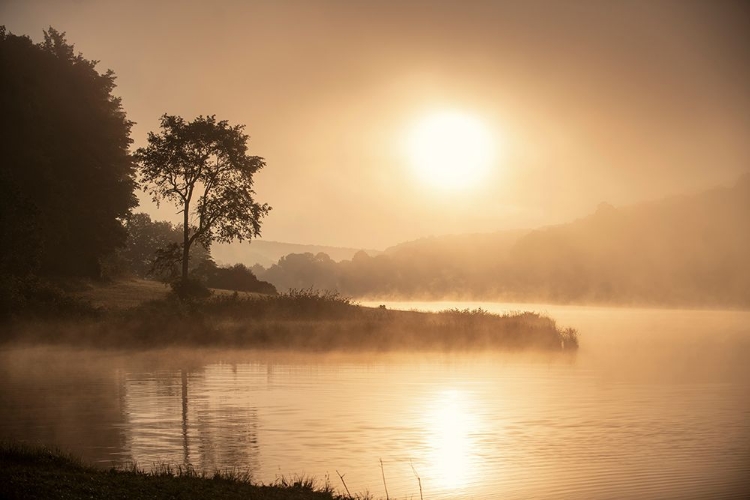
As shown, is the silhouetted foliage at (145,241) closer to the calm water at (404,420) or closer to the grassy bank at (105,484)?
the calm water at (404,420)

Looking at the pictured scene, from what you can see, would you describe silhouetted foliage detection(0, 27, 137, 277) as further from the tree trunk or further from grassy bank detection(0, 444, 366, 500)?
grassy bank detection(0, 444, 366, 500)

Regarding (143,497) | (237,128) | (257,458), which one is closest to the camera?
(143,497)

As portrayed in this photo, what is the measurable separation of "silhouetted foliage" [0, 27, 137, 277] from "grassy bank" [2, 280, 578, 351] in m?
5.60

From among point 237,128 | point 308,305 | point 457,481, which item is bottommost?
point 457,481

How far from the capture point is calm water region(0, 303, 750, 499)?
69.7 feet

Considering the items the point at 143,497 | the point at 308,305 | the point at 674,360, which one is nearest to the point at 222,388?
the point at 143,497

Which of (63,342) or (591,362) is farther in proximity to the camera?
(591,362)

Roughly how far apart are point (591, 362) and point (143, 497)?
1773 inches

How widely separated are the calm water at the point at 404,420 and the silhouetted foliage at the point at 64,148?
20.8 metres

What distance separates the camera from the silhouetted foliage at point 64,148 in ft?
217

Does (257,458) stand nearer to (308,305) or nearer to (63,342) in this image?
(63,342)

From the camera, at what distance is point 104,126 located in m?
73.3

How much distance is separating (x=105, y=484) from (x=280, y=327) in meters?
43.5

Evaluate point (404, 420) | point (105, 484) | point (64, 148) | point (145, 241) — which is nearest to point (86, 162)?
point (64, 148)
